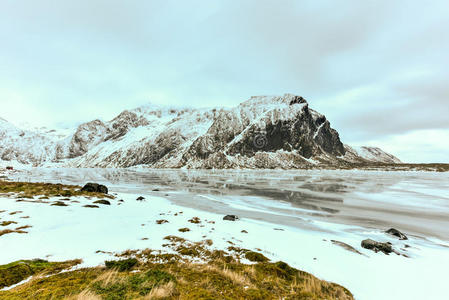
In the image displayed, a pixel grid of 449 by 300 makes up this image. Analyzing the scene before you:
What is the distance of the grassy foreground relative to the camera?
4.34m

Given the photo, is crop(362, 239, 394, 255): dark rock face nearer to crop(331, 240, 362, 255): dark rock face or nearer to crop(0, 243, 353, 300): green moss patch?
crop(331, 240, 362, 255): dark rock face

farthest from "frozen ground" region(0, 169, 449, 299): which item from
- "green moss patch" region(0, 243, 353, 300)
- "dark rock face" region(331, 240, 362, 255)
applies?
"green moss patch" region(0, 243, 353, 300)

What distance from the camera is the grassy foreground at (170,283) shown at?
434 centimetres

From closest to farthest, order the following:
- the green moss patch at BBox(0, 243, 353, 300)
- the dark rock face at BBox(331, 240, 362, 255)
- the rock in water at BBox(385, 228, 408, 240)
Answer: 1. the green moss patch at BBox(0, 243, 353, 300)
2. the dark rock face at BBox(331, 240, 362, 255)
3. the rock in water at BBox(385, 228, 408, 240)

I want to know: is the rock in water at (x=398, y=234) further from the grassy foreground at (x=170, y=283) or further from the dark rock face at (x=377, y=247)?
the grassy foreground at (x=170, y=283)

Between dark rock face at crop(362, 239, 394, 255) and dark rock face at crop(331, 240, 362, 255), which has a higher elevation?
dark rock face at crop(362, 239, 394, 255)

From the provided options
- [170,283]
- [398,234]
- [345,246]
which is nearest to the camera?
[170,283]

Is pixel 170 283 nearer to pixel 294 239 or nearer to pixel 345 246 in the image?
pixel 294 239

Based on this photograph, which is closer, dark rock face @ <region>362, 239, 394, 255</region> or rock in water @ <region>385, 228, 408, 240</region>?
dark rock face @ <region>362, 239, 394, 255</region>

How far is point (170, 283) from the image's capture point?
15.8 ft

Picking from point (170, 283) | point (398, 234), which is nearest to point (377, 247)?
point (398, 234)

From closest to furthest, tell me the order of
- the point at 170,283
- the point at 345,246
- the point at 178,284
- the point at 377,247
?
the point at 170,283 < the point at 178,284 < the point at 377,247 < the point at 345,246

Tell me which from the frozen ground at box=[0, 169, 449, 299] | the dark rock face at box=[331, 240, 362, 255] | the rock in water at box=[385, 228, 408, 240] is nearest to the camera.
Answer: the frozen ground at box=[0, 169, 449, 299]

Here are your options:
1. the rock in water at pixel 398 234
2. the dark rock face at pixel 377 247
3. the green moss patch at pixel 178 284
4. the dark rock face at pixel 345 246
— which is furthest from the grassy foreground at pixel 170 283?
the rock in water at pixel 398 234
